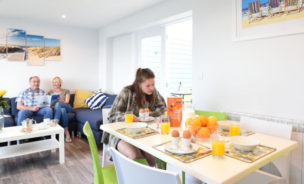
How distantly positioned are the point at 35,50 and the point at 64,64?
0.64 m

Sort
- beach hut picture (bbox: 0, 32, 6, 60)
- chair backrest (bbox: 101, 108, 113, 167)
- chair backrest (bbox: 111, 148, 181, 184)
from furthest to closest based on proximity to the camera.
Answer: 1. beach hut picture (bbox: 0, 32, 6, 60)
2. chair backrest (bbox: 101, 108, 113, 167)
3. chair backrest (bbox: 111, 148, 181, 184)

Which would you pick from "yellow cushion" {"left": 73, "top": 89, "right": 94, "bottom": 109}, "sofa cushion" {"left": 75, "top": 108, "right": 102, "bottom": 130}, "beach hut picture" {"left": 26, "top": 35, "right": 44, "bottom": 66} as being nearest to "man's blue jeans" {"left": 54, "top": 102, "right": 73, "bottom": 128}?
"sofa cushion" {"left": 75, "top": 108, "right": 102, "bottom": 130}

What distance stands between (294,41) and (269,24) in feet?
0.94

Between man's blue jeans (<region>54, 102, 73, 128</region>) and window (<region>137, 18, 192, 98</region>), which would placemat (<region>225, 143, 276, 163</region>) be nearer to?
window (<region>137, 18, 192, 98</region>)

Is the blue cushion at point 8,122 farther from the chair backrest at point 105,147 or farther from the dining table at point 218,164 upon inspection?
the dining table at point 218,164

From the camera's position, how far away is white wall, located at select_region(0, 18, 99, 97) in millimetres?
4262

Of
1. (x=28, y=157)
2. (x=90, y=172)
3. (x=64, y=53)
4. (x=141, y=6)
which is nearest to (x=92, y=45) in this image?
(x=64, y=53)

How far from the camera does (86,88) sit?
17.0 feet

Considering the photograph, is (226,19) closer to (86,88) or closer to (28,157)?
(28,157)

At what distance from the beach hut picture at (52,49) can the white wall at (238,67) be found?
277 centimetres

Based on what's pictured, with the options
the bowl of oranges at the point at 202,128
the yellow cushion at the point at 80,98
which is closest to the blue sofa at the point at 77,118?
the yellow cushion at the point at 80,98

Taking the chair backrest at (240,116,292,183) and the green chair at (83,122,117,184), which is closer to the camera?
the green chair at (83,122,117,184)

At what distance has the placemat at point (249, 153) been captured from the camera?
1118 millimetres

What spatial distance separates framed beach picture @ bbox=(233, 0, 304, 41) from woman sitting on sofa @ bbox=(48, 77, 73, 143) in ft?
10.3
